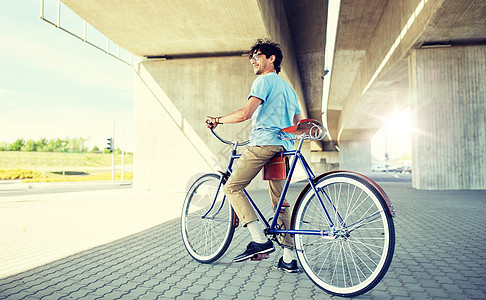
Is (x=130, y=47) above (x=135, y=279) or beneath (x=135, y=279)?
above

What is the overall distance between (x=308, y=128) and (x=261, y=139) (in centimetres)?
41

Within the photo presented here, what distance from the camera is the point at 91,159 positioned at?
54.6m

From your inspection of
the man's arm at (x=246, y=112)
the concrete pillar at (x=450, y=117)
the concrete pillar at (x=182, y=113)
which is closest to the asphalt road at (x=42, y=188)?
the concrete pillar at (x=182, y=113)

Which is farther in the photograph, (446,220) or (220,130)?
(220,130)

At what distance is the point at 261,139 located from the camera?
2.80 metres

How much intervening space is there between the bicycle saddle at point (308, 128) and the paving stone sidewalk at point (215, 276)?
112 cm

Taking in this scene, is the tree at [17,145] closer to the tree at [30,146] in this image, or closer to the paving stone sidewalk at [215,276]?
the tree at [30,146]

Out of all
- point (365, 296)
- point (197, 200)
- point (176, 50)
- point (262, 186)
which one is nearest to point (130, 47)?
point (176, 50)

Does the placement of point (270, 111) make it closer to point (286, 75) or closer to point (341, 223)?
point (341, 223)

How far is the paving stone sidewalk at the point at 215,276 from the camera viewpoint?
2.42 meters

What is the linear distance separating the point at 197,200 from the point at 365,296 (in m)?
1.75

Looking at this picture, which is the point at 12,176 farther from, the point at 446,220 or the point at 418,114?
the point at 446,220

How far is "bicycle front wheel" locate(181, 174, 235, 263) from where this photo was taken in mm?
3137

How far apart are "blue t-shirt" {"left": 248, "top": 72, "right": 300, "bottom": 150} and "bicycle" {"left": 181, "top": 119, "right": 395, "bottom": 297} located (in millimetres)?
113
